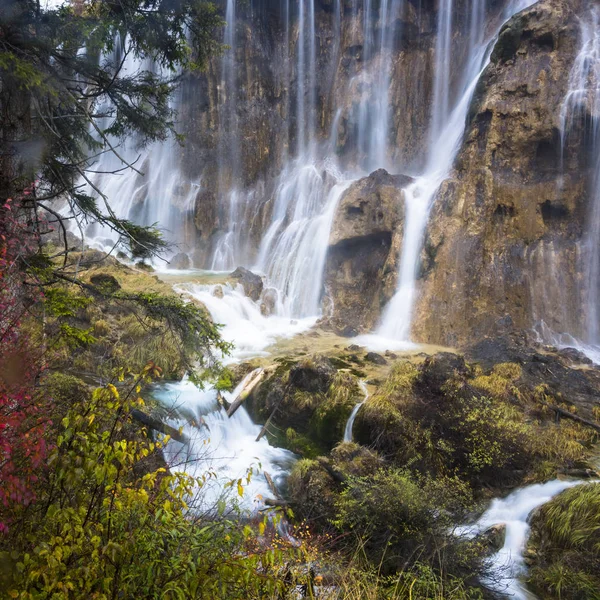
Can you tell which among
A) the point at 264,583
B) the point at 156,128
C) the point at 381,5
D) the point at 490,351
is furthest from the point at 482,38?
the point at 264,583

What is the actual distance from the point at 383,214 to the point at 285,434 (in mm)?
11031

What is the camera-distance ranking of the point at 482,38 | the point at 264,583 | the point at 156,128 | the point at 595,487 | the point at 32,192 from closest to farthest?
the point at 264,583 < the point at 32,192 < the point at 156,128 < the point at 595,487 < the point at 482,38

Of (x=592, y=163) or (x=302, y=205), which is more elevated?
(x=302, y=205)

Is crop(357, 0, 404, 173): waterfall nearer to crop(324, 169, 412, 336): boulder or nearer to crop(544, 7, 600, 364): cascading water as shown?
crop(324, 169, 412, 336): boulder

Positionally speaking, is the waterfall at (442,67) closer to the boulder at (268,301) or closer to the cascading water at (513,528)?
the boulder at (268,301)

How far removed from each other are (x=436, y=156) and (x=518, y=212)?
8419 mm

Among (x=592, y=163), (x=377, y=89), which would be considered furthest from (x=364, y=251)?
(x=377, y=89)

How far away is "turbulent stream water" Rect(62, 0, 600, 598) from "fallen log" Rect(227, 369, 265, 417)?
0.18m

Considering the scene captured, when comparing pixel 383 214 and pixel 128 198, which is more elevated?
pixel 128 198

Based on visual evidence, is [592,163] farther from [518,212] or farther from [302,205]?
[302,205]

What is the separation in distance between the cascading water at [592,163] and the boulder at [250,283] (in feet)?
34.9

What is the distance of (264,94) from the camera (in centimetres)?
2852

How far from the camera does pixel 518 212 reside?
A: 14.0 meters

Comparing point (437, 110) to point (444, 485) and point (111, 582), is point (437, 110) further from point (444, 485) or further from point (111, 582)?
point (111, 582)
